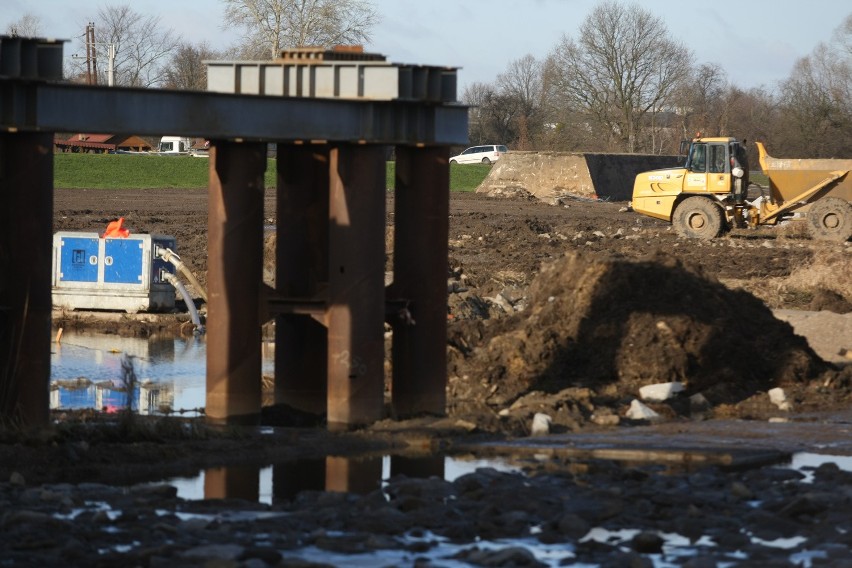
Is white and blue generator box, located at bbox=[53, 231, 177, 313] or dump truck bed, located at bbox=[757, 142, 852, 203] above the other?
dump truck bed, located at bbox=[757, 142, 852, 203]

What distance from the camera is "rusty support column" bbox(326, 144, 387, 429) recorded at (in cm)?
1273

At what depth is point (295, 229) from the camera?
13.9 m

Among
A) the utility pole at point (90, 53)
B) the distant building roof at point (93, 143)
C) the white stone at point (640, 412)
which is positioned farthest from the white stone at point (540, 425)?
the utility pole at point (90, 53)

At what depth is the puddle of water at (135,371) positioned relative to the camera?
51.3ft

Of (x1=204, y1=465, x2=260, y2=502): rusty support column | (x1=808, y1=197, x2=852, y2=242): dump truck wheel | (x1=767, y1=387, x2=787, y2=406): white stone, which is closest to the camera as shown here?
(x1=204, y1=465, x2=260, y2=502): rusty support column

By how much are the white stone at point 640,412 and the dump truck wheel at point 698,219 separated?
867 inches

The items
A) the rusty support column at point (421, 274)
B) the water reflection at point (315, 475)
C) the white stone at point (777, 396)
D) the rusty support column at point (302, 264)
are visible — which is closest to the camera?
the water reflection at point (315, 475)

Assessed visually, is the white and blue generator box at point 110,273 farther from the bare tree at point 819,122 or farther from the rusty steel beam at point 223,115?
the bare tree at point 819,122

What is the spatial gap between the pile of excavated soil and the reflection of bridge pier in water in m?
3.12

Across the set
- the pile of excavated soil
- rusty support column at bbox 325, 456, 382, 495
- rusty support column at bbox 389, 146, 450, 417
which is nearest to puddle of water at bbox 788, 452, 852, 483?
the pile of excavated soil

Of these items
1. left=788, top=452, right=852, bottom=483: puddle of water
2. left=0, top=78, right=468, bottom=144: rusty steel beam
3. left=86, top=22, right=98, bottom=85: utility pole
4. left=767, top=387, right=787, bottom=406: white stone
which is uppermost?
left=86, top=22, right=98, bottom=85: utility pole

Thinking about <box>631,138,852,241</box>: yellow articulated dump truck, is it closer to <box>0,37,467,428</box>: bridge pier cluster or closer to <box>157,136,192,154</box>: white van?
<box>0,37,467,428</box>: bridge pier cluster

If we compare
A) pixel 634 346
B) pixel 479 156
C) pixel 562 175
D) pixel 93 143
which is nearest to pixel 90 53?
pixel 93 143

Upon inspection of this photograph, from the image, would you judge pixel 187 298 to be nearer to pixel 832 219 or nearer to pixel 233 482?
pixel 233 482
